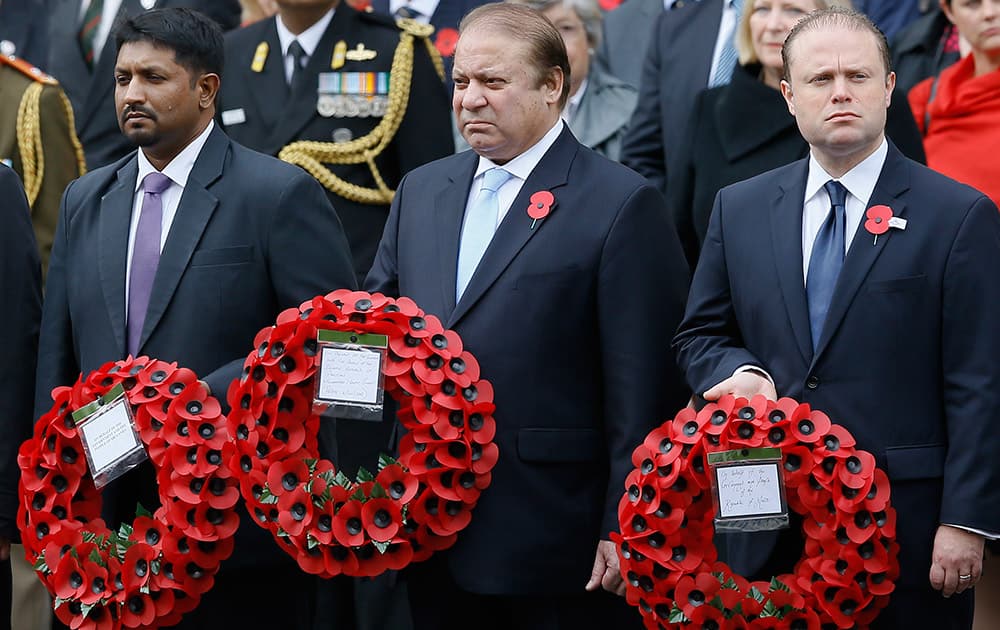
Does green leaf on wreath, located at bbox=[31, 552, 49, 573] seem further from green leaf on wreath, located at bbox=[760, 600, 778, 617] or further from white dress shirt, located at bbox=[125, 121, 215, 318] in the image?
green leaf on wreath, located at bbox=[760, 600, 778, 617]

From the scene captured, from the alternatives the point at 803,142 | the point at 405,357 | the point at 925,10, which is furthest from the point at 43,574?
the point at 925,10

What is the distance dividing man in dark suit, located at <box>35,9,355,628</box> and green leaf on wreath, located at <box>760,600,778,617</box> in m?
1.48

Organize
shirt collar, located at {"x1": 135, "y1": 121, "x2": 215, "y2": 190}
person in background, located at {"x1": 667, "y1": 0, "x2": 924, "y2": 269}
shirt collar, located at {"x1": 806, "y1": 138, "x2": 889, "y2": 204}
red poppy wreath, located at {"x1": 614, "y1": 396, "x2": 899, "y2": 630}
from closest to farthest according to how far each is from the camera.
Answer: red poppy wreath, located at {"x1": 614, "y1": 396, "x2": 899, "y2": 630} < shirt collar, located at {"x1": 806, "y1": 138, "x2": 889, "y2": 204} < shirt collar, located at {"x1": 135, "y1": 121, "x2": 215, "y2": 190} < person in background, located at {"x1": 667, "y1": 0, "x2": 924, "y2": 269}

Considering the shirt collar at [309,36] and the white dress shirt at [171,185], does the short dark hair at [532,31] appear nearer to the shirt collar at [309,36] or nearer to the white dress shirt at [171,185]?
the white dress shirt at [171,185]

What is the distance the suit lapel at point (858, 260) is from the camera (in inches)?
179

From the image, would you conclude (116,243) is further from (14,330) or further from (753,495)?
(753,495)

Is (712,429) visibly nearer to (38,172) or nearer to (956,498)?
(956,498)

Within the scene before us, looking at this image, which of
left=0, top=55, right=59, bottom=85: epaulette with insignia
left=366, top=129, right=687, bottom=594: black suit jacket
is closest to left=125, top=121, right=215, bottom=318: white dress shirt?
left=366, top=129, right=687, bottom=594: black suit jacket

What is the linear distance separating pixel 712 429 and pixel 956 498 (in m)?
0.65

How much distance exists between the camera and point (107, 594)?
4789 mm

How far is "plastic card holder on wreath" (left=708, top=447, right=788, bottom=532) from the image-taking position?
439 centimetres

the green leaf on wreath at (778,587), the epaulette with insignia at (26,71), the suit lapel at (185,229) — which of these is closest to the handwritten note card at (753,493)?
the green leaf on wreath at (778,587)

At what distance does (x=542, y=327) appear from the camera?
483 centimetres

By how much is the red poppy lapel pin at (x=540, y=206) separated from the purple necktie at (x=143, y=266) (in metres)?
1.15
